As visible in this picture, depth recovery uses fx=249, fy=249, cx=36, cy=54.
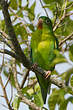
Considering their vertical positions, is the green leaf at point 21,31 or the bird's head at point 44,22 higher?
the bird's head at point 44,22

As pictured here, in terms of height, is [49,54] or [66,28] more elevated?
[66,28]

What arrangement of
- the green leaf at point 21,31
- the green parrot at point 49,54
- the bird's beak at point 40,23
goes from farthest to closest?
the green leaf at point 21,31 < the bird's beak at point 40,23 < the green parrot at point 49,54

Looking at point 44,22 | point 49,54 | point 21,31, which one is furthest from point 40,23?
A: point 49,54

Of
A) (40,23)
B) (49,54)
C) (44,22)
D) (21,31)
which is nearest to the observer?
(49,54)

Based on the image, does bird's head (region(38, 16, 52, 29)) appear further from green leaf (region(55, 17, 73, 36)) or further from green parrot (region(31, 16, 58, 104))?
green leaf (region(55, 17, 73, 36))

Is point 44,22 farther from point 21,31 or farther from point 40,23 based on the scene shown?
point 21,31

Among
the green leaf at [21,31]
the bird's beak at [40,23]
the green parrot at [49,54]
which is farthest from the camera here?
the green leaf at [21,31]

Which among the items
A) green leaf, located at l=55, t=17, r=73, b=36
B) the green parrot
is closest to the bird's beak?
the green parrot

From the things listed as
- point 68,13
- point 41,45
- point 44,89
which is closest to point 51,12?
point 68,13

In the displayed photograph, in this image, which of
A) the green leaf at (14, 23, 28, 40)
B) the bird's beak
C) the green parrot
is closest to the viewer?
the green parrot

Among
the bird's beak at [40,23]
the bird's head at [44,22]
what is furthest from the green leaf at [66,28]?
the bird's beak at [40,23]

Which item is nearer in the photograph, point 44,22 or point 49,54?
point 49,54

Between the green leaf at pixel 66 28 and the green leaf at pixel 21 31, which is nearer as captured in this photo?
the green leaf at pixel 66 28

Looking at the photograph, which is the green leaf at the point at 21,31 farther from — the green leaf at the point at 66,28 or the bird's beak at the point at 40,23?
the green leaf at the point at 66,28
